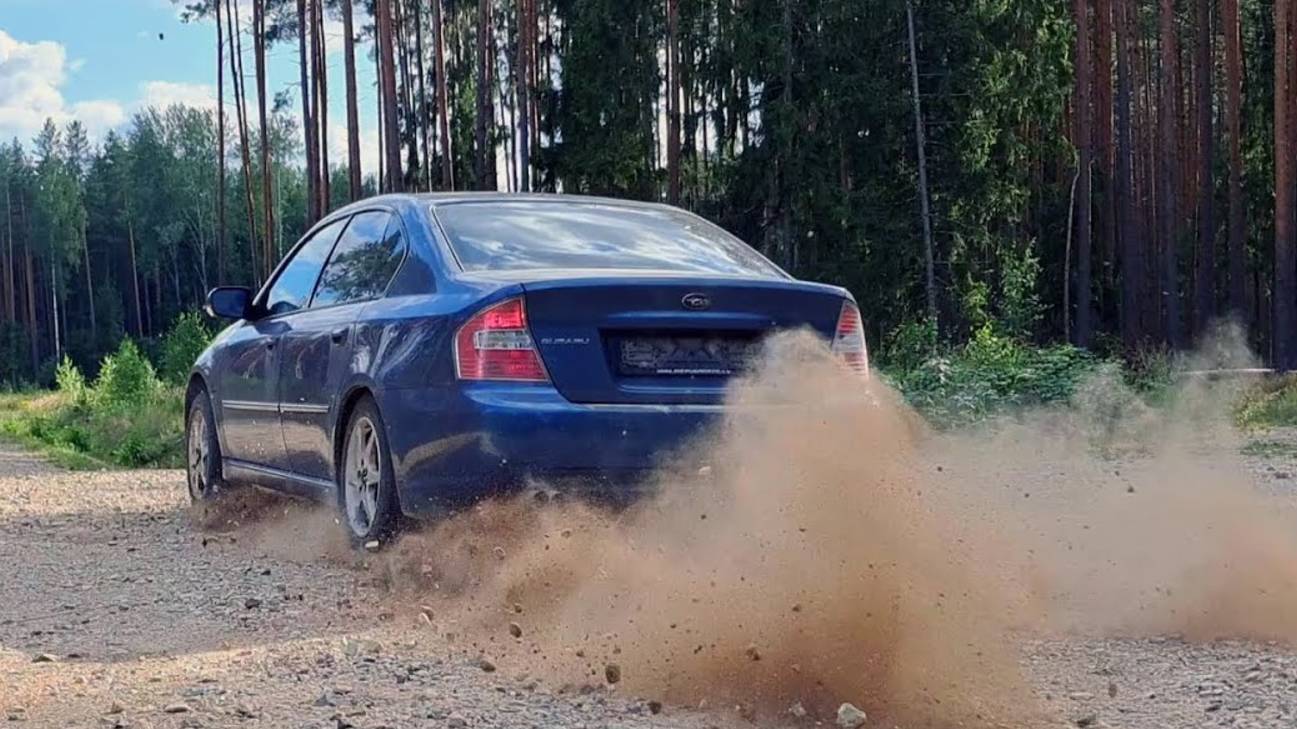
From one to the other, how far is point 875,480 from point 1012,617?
732mm

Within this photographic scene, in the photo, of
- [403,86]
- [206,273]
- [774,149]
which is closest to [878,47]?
[774,149]

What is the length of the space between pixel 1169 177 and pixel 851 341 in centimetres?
3188

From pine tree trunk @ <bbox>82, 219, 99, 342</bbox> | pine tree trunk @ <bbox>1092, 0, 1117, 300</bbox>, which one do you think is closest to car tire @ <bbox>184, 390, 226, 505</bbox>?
pine tree trunk @ <bbox>1092, 0, 1117, 300</bbox>

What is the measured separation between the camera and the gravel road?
12.4ft

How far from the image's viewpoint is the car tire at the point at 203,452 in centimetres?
818

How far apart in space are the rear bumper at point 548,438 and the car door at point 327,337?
1147 millimetres

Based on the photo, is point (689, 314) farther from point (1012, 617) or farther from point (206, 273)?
point (206, 273)

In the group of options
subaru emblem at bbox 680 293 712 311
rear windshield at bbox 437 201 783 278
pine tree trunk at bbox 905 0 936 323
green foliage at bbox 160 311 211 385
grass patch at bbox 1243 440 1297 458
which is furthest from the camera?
green foliage at bbox 160 311 211 385

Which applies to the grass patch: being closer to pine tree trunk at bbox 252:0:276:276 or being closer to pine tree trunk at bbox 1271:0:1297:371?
pine tree trunk at bbox 1271:0:1297:371

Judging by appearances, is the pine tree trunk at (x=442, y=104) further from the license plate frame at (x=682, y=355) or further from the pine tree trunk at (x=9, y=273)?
the pine tree trunk at (x=9, y=273)

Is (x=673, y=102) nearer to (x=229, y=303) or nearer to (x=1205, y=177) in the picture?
(x=1205, y=177)

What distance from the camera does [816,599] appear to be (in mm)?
4293

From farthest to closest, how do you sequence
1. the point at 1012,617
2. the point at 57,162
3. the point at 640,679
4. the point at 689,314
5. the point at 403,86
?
the point at 57,162 → the point at 403,86 → the point at 689,314 → the point at 1012,617 → the point at 640,679

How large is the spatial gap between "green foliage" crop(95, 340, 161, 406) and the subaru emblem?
73.4 feet
